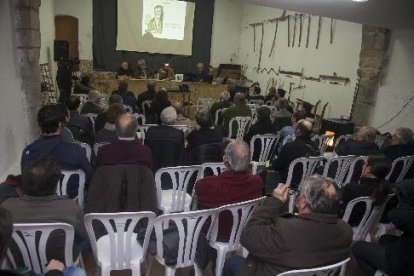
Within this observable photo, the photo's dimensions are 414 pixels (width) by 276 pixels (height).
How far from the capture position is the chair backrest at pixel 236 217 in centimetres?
206

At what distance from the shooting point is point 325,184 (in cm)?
164

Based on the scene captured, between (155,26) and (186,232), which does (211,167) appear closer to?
(186,232)

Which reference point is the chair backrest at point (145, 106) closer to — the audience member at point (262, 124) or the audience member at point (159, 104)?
the audience member at point (159, 104)

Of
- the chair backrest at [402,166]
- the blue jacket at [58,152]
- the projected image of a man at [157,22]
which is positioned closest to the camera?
the blue jacket at [58,152]

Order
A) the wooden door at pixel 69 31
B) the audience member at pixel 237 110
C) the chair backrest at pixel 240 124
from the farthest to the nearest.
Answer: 1. the wooden door at pixel 69 31
2. the audience member at pixel 237 110
3. the chair backrest at pixel 240 124

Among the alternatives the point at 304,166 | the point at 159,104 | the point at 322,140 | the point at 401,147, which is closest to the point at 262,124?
the point at 322,140

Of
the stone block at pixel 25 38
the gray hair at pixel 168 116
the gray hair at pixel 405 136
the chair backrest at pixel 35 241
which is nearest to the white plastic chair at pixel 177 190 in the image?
the gray hair at pixel 168 116

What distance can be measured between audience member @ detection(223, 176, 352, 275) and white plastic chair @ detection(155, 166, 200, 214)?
1.13 meters

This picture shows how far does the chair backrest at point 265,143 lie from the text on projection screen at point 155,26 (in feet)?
25.3

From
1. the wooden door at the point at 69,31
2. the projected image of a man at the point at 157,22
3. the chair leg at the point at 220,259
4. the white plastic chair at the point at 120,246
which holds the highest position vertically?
the projected image of a man at the point at 157,22

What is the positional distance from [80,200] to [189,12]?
971 centimetres

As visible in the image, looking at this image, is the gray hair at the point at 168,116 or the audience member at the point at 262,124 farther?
the audience member at the point at 262,124

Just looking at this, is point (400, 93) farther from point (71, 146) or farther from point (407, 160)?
point (71, 146)

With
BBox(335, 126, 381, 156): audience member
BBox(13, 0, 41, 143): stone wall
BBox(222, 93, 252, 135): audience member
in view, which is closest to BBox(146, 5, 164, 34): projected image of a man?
BBox(222, 93, 252, 135): audience member
